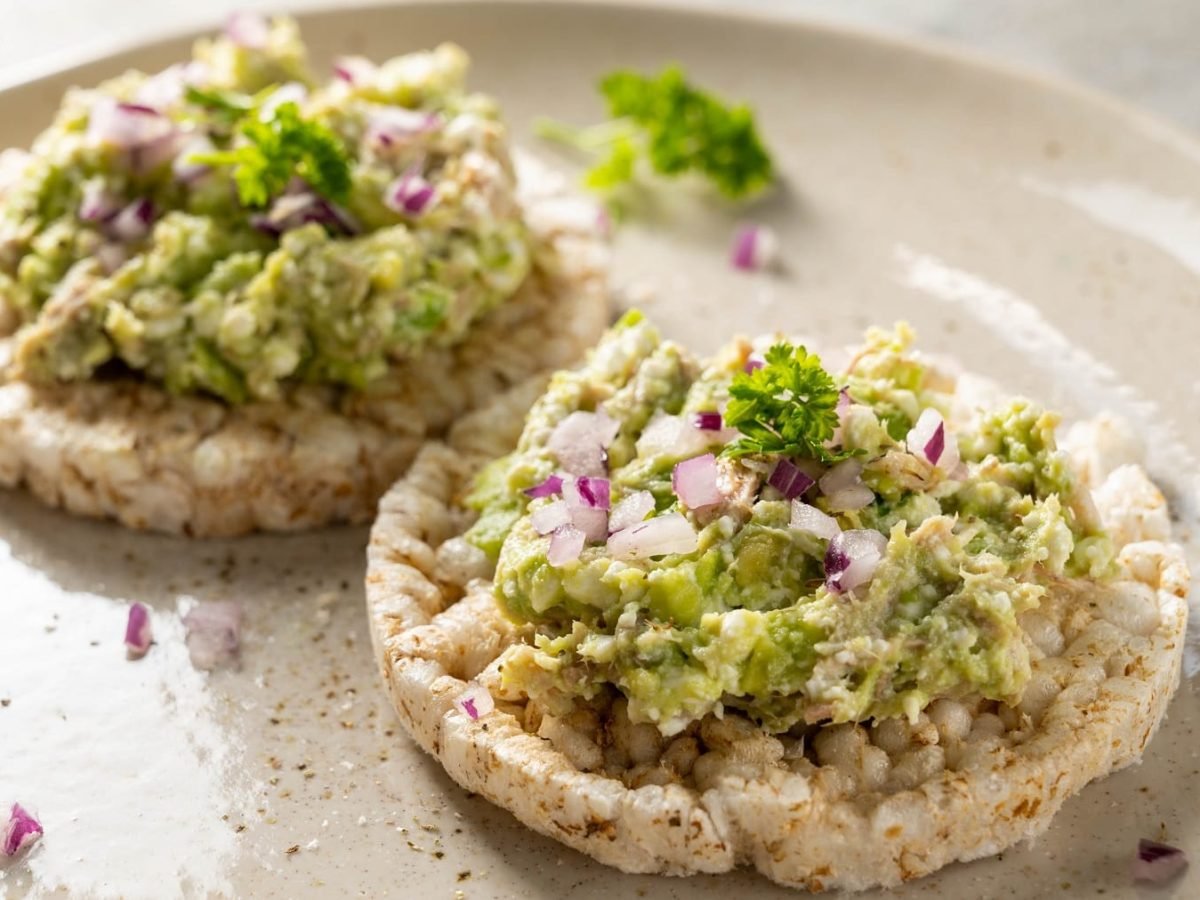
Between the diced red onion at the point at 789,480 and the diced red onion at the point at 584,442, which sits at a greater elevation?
the diced red onion at the point at 789,480

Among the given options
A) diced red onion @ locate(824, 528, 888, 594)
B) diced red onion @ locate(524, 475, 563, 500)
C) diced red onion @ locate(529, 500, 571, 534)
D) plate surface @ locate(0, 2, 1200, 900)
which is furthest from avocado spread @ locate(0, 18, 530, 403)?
diced red onion @ locate(824, 528, 888, 594)

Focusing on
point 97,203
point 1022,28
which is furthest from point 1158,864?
point 1022,28

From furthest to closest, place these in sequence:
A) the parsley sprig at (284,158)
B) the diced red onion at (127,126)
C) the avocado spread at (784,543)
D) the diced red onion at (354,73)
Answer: the diced red onion at (354,73)
the diced red onion at (127,126)
the parsley sprig at (284,158)
the avocado spread at (784,543)

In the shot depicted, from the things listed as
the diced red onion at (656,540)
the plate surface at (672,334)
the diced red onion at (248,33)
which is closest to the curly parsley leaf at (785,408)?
the diced red onion at (656,540)

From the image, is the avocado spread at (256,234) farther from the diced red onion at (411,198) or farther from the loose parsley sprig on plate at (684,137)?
the loose parsley sprig on plate at (684,137)

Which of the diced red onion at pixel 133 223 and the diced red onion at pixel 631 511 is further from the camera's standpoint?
the diced red onion at pixel 133 223

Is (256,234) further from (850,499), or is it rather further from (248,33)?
(850,499)

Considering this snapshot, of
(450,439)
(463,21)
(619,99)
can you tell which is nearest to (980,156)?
(619,99)

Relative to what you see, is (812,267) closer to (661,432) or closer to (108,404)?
(661,432)
